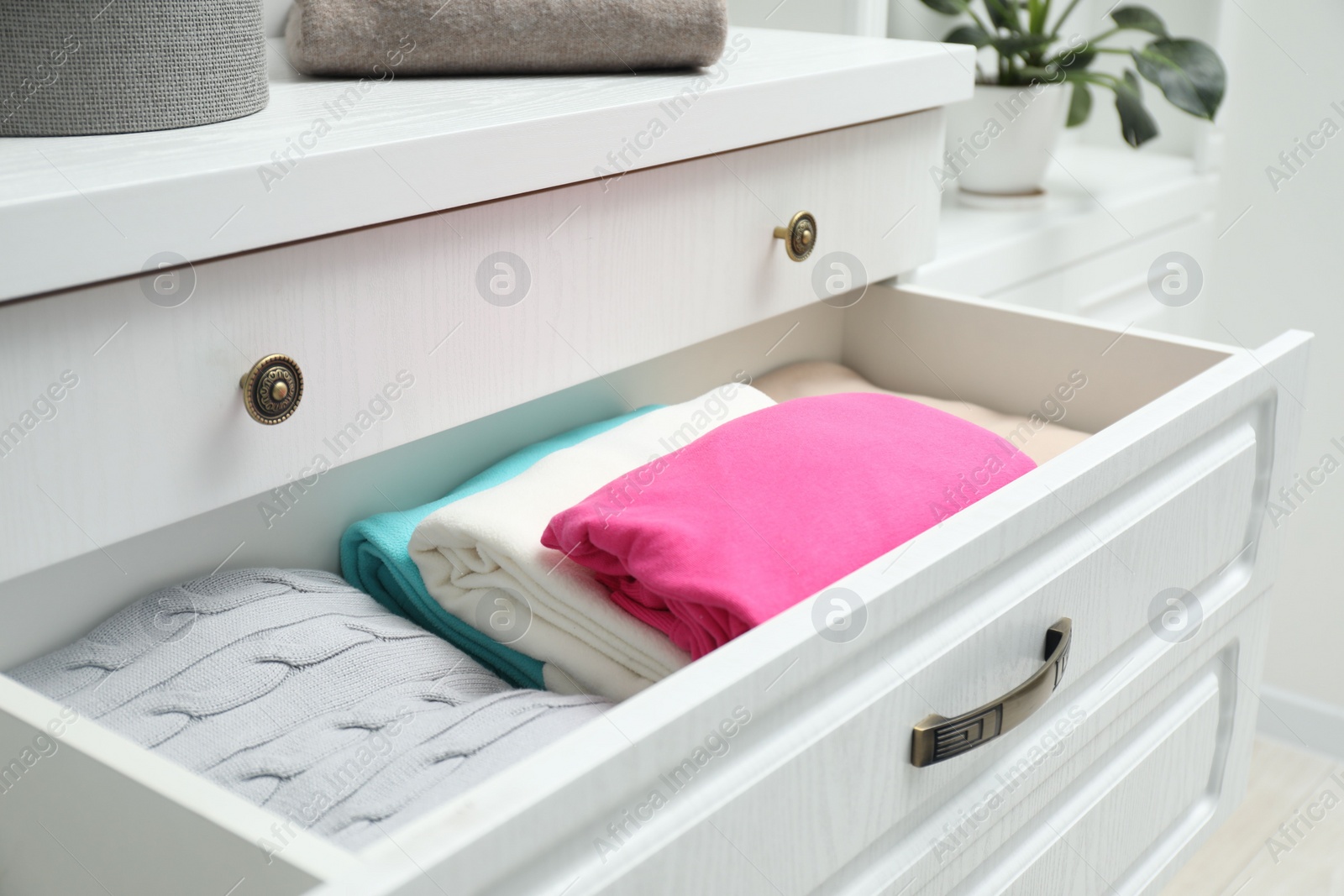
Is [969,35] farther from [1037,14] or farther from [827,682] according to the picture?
[827,682]

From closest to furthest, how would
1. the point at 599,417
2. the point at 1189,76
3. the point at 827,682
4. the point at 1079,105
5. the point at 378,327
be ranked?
1. the point at 827,682
2. the point at 378,327
3. the point at 599,417
4. the point at 1189,76
5. the point at 1079,105

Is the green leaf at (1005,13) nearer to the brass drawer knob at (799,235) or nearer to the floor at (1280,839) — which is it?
the brass drawer knob at (799,235)

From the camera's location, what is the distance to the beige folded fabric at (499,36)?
0.61 m

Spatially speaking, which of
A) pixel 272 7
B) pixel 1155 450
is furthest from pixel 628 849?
pixel 272 7

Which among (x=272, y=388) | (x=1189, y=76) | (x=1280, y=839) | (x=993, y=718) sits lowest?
(x=1280, y=839)

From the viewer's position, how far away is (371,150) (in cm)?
47

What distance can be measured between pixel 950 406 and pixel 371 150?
1.60 ft

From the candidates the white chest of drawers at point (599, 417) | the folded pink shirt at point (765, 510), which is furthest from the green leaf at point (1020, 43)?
the folded pink shirt at point (765, 510)

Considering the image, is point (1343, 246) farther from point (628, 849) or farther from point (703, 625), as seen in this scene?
point (628, 849)

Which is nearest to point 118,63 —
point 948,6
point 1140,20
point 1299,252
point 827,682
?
point 827,682

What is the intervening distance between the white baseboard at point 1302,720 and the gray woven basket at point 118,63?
1.49 metres

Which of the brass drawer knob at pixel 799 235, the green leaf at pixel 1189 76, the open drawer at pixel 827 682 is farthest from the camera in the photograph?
the green leaf at pixel 1189 76

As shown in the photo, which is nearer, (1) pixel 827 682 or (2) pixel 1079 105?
(1) pixel 827 682

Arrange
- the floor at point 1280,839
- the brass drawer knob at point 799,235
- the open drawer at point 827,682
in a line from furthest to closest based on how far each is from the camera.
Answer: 1. the floor at point 1280,839
2. the brass drawer knob at point 799,235
3. the open drawer at point 827,682
